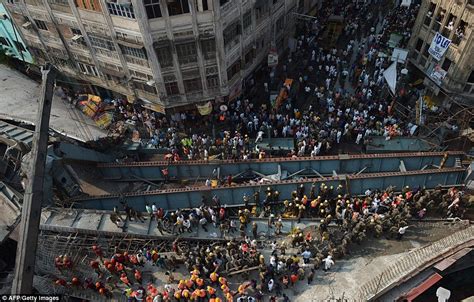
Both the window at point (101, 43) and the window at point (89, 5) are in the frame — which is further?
the window at point (101, 43)

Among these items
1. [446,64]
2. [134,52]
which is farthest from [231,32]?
[446,64]

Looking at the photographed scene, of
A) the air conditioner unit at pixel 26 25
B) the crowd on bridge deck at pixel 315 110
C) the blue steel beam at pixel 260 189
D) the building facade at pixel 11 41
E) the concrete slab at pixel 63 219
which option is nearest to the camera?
the concrete slab at pixel 63 219

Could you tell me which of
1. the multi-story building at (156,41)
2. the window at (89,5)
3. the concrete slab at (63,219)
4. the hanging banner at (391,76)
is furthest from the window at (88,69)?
the hanging banner at (391,76)

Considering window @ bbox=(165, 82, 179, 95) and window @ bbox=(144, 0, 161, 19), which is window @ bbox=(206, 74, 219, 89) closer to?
window @ bbox=(165, 82, 179, 95)

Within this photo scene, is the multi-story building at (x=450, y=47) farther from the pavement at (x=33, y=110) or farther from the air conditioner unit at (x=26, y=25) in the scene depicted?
the air conditioner unit at (x=26, y=25)

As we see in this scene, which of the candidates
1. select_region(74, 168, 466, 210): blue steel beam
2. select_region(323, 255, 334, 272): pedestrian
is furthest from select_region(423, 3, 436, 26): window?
select_region(323, 255, 334, 272): pedestrian

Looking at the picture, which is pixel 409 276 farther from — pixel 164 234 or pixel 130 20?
pixel 130 20
